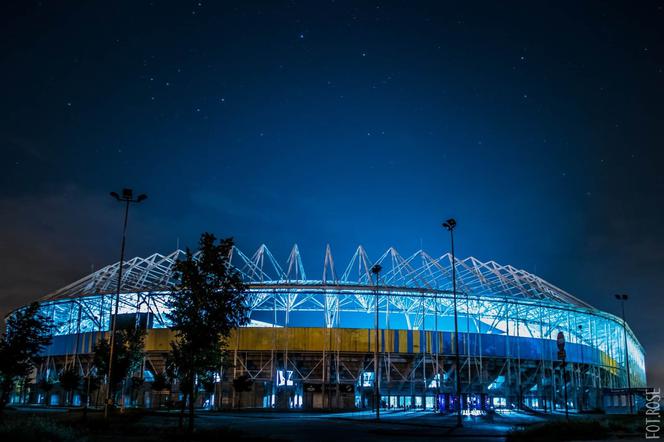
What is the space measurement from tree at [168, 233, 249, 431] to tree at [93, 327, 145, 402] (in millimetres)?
20485

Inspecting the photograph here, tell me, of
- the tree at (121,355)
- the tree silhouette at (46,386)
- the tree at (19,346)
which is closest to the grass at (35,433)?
the tree at (19,346)

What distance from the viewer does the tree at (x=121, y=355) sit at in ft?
154

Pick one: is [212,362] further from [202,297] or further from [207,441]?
[207,441]

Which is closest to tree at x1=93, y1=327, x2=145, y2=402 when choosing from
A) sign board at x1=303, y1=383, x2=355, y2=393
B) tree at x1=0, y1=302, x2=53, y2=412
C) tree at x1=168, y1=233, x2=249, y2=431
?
tree at x1=0, y1=302, x2=53, y2=412

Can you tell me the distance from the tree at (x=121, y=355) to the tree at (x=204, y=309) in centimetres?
2049

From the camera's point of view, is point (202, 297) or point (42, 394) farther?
point (42, 394)

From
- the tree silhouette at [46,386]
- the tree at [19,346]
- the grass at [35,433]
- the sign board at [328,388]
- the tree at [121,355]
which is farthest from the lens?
the tree silhouette at [46,386]

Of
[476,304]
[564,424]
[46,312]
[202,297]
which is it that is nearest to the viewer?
[564,424]

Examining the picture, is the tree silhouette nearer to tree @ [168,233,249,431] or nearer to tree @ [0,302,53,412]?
tree @ [0,302,53,412]

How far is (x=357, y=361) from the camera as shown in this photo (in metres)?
70.4

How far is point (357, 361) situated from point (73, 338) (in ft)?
126

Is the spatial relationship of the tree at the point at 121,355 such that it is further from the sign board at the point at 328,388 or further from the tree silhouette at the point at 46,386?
the tree silhouette at the point at 46,386

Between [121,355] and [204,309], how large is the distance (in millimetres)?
24640

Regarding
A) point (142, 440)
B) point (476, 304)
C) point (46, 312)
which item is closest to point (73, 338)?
point (46, 312)
